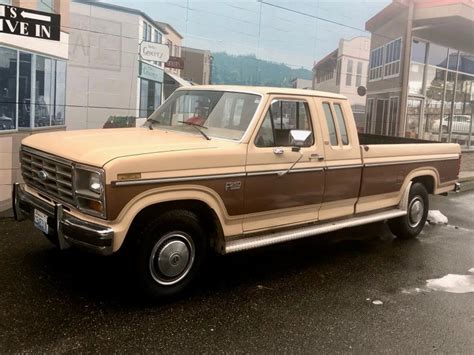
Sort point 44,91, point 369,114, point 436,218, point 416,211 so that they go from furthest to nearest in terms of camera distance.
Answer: point 369,114 → point 436,218 → point 44,91 → point 416,211

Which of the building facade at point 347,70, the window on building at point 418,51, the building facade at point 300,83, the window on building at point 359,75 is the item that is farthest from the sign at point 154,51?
the window on building at point 418,51

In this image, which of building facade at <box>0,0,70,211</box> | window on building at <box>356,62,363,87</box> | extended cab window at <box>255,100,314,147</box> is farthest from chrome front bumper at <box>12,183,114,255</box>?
window on building at <box>356,62,363,87</box>

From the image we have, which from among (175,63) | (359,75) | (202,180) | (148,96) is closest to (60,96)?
(148,96)

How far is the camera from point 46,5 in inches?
298

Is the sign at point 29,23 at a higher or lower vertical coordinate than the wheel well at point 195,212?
higher

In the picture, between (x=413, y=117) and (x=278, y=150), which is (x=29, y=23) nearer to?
(x=278, y=150)

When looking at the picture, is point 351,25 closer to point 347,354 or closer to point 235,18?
point 235,18

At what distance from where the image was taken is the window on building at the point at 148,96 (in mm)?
9031

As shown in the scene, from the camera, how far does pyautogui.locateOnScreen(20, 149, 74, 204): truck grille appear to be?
13.8 feet

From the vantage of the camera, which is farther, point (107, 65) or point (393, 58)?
point (393, 58)

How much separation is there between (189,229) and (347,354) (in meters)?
1.69

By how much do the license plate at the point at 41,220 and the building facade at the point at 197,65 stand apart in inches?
219

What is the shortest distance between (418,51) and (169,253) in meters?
13.1

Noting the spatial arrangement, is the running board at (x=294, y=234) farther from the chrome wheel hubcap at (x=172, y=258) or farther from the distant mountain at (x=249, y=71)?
the distant mountain at (x=249, y=71)
